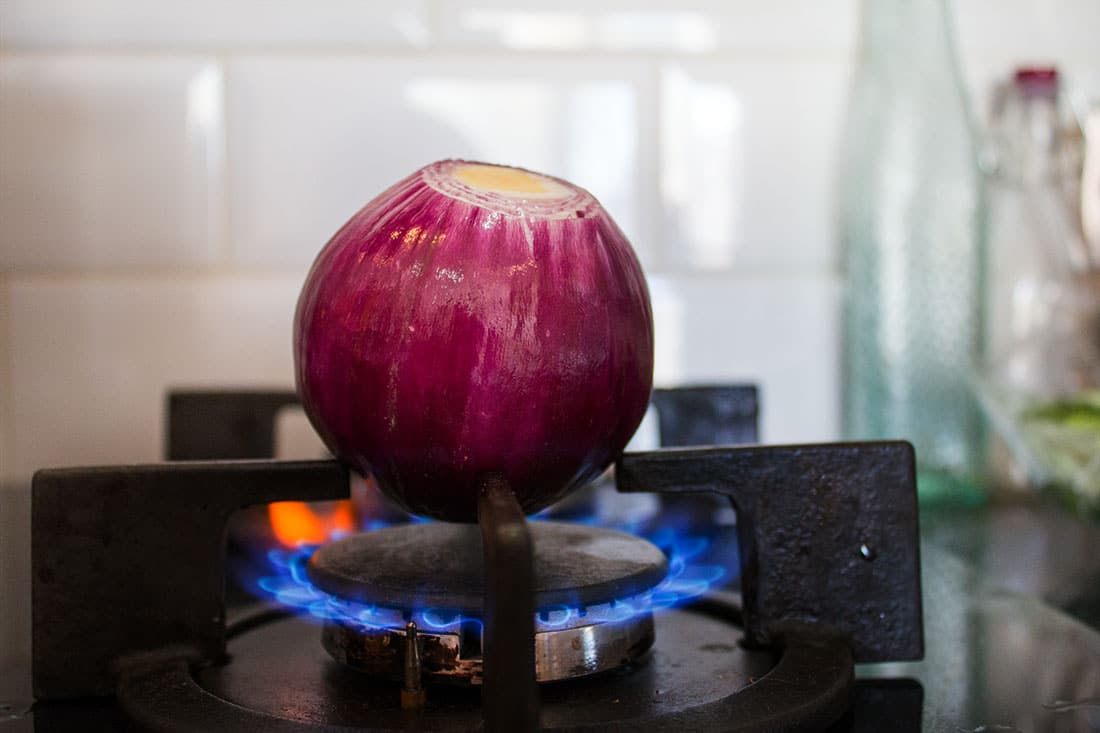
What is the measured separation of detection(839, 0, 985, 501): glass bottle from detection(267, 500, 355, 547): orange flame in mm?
421

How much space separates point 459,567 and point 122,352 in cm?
51

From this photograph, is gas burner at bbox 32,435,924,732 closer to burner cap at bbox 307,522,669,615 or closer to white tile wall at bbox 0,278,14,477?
burner cap at bbox 307,522,669,615

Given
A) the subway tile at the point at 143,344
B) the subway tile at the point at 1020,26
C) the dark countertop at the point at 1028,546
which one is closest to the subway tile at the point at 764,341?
the subway tile at the point at 143,344

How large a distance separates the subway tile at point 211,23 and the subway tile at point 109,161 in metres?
0.02

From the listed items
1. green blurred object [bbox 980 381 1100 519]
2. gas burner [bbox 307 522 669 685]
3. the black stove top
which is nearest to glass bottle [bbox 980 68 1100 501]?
green blurred object [bbox 980 381 1100 519]

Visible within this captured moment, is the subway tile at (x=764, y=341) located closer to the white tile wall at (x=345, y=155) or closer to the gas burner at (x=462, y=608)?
the white tile wall at (x=345, y=155)

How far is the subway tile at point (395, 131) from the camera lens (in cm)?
85

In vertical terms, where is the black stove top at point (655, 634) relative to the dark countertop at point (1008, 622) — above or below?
above

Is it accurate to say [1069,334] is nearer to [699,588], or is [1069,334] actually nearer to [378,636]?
[699,588]

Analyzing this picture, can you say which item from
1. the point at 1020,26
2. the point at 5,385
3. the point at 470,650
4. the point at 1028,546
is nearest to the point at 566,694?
the point at 470,650

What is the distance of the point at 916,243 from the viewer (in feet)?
2.84

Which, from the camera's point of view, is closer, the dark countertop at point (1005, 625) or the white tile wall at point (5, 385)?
the dark countertop at point (1005, 625)

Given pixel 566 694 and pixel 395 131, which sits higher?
pixel 395 131

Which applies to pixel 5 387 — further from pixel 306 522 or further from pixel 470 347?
pixel 470 347
